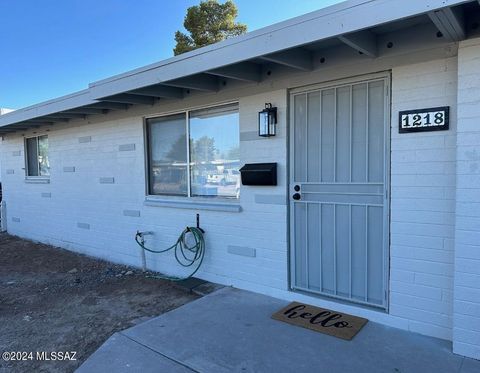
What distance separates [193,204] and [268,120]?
1.56m

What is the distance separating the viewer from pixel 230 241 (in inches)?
171

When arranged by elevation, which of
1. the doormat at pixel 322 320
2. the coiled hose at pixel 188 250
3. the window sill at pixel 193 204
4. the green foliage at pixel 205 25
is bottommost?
the doormat at pixel 322 320

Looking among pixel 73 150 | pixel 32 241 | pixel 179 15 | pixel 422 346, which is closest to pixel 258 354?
pixel 422 346

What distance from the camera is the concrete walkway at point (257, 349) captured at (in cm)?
261

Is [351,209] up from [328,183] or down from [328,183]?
down

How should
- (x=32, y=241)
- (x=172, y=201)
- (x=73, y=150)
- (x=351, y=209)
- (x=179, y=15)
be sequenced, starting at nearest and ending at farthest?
(x=351, y=209) → (x=172, y=201) → (x=73, y=150) → (x=32, y=241) → (x=179, y=15)

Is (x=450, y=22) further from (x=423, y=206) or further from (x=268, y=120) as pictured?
(x=268, y=120)

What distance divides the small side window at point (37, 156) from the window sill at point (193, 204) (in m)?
3.49

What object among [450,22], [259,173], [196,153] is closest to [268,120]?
[259,173]

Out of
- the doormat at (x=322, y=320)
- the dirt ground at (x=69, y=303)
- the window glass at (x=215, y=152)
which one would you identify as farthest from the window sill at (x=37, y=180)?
the doormat at (x=322, y=320)

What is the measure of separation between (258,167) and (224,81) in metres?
1.10

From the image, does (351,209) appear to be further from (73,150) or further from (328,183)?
(73,150)

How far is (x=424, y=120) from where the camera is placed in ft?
9.58

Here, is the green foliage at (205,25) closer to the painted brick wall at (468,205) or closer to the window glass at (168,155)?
the window glass at (168,155)
